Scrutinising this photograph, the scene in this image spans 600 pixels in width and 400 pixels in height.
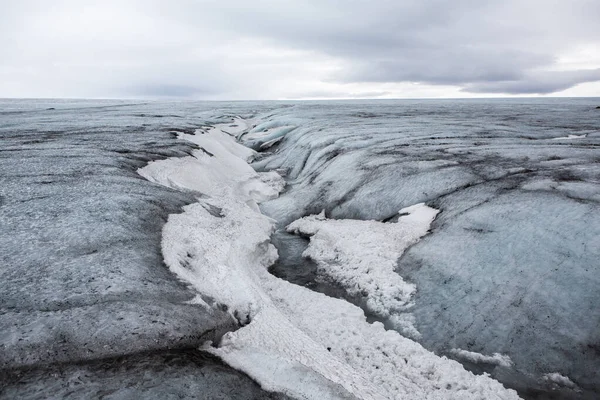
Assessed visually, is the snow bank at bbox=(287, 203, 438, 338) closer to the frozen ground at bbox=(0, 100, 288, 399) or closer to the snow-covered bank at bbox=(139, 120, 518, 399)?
the snow-covered bank at bbox=(139, 120, 518, 399)

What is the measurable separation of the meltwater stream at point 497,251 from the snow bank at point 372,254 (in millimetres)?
124

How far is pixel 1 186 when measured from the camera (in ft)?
16.3

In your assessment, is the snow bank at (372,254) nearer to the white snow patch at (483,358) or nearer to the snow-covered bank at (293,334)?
the snow-covered bank at (293,334)

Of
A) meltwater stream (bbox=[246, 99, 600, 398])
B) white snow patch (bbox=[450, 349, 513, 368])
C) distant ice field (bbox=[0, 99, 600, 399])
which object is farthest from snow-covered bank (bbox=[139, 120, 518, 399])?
meltwater stream (bbox=[246, 99, 600, 398])

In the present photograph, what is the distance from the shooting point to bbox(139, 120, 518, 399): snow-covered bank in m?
2.49

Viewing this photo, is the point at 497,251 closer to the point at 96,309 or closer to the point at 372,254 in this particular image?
the point at 372,254

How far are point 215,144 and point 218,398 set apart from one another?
1053 cm

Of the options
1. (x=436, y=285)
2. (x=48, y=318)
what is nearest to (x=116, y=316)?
(x=48, y=318)

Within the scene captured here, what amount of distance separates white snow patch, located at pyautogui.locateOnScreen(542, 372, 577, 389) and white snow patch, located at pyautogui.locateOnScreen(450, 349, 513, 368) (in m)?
0.26

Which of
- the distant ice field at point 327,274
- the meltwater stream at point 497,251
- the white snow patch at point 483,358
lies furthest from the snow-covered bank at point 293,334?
the meltwater stream at point 497,251

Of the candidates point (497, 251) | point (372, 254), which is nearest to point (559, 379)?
point (497, 251)

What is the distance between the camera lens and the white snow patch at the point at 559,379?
2.89 m

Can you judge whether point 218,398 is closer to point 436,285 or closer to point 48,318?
point 48,318

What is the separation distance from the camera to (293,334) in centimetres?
303
